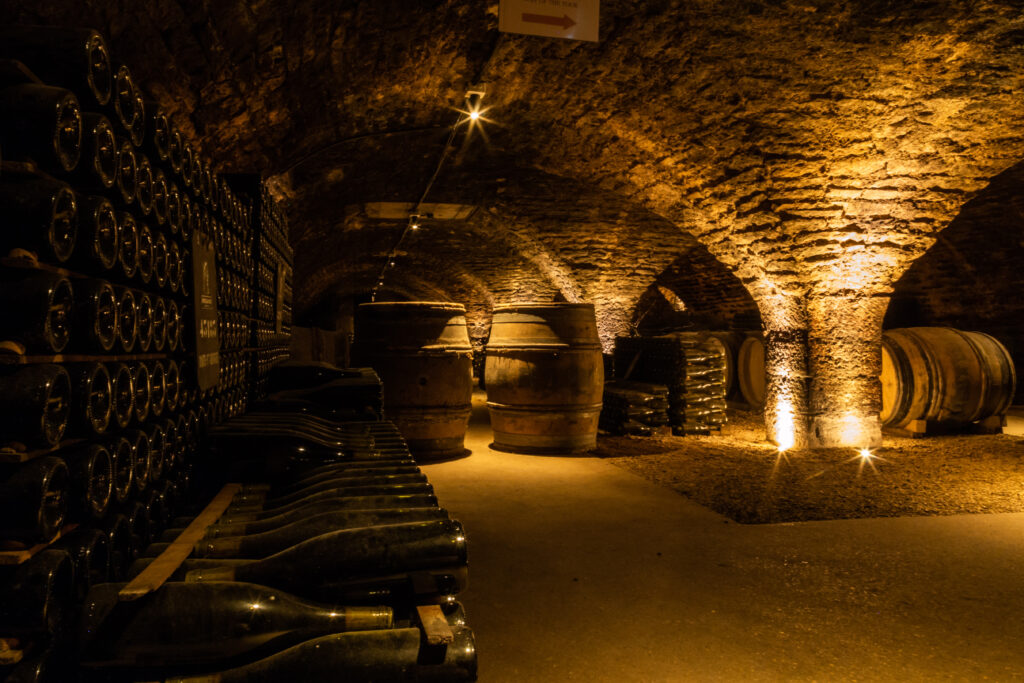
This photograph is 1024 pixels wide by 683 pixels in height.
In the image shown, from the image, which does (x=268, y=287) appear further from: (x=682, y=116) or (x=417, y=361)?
(x=682, y=116)

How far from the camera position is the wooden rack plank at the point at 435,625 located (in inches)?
45.3

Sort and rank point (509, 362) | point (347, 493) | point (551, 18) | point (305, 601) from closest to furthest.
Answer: point (305, 601) → point (347, 493) → point (551, 18) → point (509, 362)

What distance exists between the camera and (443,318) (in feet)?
18.5

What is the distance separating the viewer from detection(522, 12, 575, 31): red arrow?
399cm

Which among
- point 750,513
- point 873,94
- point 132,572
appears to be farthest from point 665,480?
point 132,572

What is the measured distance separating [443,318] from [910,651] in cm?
420

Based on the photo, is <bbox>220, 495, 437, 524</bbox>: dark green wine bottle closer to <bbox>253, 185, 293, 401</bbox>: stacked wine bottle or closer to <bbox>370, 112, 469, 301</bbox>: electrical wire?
<bbox>253, 185, 293, 401</bbox>: stacked wine bottle

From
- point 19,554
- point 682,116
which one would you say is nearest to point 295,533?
point 19,554

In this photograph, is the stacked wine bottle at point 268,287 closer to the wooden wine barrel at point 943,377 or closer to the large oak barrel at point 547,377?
the large oak barrel at point 547,377

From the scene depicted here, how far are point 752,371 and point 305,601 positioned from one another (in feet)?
29.7

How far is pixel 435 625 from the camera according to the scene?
47.4 inches

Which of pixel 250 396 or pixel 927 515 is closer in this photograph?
pixel 250 396

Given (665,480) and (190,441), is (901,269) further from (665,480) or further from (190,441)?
(190,441)

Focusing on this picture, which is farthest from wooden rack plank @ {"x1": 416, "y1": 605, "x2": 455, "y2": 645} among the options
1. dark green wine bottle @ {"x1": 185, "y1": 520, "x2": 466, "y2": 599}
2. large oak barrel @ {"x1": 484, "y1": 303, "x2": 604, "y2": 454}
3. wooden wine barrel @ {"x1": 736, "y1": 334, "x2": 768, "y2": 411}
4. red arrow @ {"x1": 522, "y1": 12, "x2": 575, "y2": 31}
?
wooden wine barrel @ {"x1": 736, "y1": 334, "x2": 768, "y2": 411}
